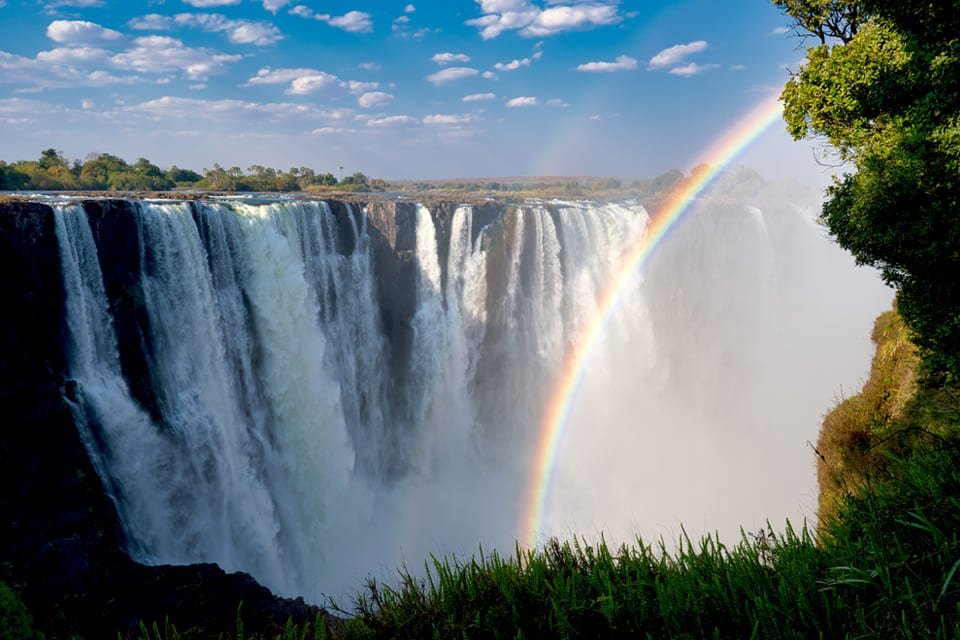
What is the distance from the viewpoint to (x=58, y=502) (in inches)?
393

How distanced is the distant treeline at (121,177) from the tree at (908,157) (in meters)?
30.8

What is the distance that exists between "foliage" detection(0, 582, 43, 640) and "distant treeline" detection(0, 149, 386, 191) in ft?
81.6

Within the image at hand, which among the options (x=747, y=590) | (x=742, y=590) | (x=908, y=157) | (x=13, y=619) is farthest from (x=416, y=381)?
(x=747, y=590)

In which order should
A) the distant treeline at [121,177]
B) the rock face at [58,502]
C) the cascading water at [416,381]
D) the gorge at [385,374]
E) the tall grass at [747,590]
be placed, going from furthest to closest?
the distant treeline at [121,177], the cascading water at [416,381], the gorge at [385,374], the rock face at [58,502], the tall grass at [747,590]

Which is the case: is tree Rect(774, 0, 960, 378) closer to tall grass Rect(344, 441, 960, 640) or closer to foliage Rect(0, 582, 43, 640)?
tall grass Rect(344, 441, 960, 640)

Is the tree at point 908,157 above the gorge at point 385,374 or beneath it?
above

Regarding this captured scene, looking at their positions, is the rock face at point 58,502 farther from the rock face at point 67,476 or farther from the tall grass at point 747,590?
the tall grass at point 747,590

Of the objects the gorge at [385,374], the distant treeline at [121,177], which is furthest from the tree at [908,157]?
the distant treeline at [121,177]

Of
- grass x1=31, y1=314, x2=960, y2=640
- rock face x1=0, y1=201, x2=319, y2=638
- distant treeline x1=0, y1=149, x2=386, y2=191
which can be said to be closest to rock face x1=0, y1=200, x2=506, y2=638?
rock face x1=0, y1=201, x2=319, y2=638

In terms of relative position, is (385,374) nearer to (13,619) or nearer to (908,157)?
(13,619)

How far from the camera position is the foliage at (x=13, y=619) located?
6309mm

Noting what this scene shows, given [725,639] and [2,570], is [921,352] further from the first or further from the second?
[2,570]

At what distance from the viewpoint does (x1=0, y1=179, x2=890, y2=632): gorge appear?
38.8 feet

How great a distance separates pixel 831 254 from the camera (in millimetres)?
→ 46062
